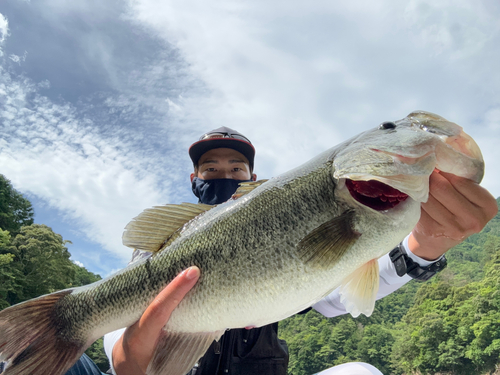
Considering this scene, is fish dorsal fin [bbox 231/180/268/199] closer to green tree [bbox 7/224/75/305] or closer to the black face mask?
the black face mask

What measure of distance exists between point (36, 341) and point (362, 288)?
2059mm

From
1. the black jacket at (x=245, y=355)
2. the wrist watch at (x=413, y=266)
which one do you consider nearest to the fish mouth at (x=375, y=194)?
the wrist watch at (x=413, y=266)

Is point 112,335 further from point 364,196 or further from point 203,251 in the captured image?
point 364,196

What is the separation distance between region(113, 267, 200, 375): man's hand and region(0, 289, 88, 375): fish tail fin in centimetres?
30

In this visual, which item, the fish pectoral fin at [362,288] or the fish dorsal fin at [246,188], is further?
the fish dorsal fin at [246,188]

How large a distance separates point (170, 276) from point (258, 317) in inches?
23.4

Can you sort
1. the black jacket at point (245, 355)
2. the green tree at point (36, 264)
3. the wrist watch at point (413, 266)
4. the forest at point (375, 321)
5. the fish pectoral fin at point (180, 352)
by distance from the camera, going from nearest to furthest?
the fish pectoral fin at point (180, 352) < the wrist watch at point (413, 266) < the black jacket at point (245, 355) < the green tree at point (36, 264) < the forest at point (375, 321)

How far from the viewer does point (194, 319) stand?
1.88 metres

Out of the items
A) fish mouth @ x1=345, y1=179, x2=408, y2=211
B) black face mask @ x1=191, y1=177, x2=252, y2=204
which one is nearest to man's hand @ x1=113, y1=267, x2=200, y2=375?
fish mouth @ x1=345, y1=179, x2=408, y2=211

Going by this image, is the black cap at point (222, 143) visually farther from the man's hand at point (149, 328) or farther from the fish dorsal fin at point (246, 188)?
the man's hand at point (149, 328)

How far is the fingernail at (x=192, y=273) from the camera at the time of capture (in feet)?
5.86

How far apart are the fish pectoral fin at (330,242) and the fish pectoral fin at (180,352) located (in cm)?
74

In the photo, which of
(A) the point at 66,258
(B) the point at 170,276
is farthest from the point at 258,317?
(A) the point at 66,258

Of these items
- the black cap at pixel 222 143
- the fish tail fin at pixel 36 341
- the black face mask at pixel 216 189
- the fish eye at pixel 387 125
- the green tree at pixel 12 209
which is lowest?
the fish tail fin at pixel 36 341
